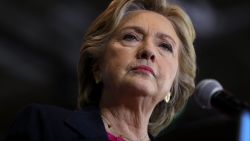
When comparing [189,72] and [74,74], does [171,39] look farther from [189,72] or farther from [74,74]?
[74,74]

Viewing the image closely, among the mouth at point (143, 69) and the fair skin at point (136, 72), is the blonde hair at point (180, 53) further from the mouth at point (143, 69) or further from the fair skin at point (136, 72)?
the mouth at point (143, 69)

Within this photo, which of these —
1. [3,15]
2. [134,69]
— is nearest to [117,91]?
[134,69]

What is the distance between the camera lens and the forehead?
1.84 metres

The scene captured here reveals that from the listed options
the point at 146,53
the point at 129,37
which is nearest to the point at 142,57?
the point at 146,53

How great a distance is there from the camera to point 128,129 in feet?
5.73

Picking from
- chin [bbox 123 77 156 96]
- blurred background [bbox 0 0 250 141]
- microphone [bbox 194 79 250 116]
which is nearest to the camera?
microphone [bbox 194 79 250 116]

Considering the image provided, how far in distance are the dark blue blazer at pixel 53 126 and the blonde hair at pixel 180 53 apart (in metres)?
0.25

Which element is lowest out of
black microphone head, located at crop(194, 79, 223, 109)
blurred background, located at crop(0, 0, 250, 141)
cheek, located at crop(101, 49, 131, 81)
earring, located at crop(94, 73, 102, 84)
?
blurred background, located at crop(0, 0, 250, 141)

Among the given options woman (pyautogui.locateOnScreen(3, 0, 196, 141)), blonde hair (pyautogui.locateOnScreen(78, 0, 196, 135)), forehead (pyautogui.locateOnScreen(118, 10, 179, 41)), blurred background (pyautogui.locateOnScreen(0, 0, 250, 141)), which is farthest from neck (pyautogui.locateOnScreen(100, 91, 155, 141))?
blurred background (pyautogui.locateOnScreen(0, 0, 250, 141))

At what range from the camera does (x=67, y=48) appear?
11.1 feet

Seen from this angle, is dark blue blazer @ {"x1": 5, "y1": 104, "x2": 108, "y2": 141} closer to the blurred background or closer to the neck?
the neck

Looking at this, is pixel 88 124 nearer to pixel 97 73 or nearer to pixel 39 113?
pixel 39 113

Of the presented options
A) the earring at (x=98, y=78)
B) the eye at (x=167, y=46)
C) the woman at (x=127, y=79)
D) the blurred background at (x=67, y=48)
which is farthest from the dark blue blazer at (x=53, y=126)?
the blurred background at (x=67, y=48)

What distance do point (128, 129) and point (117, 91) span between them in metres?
0.12
